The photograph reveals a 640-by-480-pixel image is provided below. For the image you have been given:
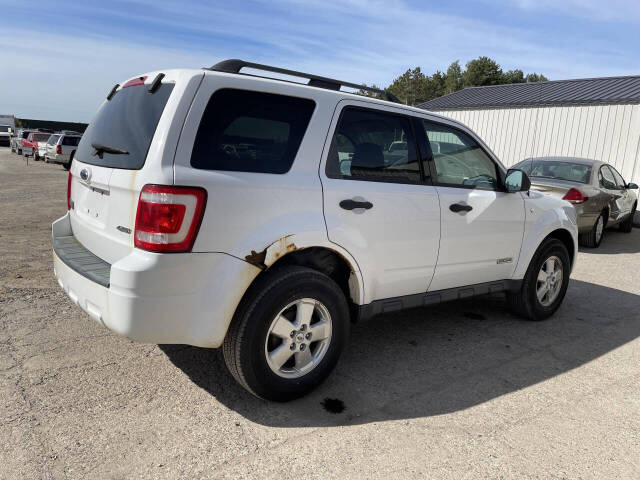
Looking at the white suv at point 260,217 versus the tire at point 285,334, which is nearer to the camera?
the white suv at point 260,217

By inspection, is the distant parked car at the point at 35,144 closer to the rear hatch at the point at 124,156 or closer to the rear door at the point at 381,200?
the rear hatch at the point at 124,156

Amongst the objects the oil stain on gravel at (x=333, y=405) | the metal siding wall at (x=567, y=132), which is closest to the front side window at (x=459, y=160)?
the oil stain on gravel at (x=333, y=405)

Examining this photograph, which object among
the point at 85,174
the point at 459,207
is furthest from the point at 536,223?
the point at 85,174

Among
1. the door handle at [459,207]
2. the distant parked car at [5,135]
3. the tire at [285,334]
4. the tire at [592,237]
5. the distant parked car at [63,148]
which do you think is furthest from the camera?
the distant parked car at [5,135]

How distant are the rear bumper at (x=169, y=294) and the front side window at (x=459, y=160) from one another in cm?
187

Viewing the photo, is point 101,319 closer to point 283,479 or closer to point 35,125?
point 283,479

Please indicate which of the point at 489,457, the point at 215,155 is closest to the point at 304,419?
the point at 489,457

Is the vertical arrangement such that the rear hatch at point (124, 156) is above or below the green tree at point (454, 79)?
below

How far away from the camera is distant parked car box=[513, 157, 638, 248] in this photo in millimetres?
8797

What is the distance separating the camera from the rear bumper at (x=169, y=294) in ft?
8.61

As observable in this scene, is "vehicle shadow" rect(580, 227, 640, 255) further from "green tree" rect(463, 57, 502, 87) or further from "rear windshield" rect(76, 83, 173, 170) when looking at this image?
"green tree" rect(463, 57, 502, 87)

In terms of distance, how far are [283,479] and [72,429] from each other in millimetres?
1212

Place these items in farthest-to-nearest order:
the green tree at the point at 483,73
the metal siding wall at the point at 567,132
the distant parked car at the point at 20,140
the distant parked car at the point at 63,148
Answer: the green tree at the point at 483,73
the distant parked car at the point at 20,140
the distant parked car at the point at 63,148
the metal siding wall at the point at 567,132

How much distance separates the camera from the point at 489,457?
2736 millimetres
